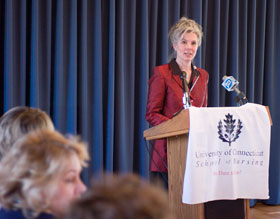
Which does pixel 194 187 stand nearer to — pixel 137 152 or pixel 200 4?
pixel 137 152

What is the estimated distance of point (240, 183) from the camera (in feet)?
6.63

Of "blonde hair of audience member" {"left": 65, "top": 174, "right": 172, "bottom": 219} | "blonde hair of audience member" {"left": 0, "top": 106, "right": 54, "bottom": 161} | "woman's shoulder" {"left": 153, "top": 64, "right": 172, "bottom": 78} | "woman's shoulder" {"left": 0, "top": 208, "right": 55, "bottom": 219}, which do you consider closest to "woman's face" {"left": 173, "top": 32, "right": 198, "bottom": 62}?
"woman's shoulder" {"left": 153, "top": 64, "right": 172, "bottom": 78}

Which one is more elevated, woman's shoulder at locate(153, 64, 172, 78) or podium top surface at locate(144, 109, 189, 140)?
woman's shoulder at locate(153, 64, 172, 78)

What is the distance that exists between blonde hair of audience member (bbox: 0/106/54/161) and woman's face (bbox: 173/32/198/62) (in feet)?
4.12

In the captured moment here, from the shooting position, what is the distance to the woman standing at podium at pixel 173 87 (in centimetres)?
237

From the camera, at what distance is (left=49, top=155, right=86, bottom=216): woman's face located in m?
1.02

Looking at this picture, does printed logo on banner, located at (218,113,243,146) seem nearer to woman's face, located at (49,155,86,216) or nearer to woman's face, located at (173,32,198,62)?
woman's face, located at (173,32,198,62)

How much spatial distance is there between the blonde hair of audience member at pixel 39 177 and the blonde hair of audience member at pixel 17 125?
0.34 m

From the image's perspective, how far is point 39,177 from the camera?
97 centimetres

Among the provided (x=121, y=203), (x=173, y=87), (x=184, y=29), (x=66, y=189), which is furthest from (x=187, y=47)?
(x=121, y=203)

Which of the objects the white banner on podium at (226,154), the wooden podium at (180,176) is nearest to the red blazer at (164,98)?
the wooden podium at (180,176)

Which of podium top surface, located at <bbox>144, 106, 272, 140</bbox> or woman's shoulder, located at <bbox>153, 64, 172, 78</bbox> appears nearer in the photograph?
podium top surface, located at <bbox>144, 106, 272, 140</bbox>

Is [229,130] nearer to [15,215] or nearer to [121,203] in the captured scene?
[15,215]

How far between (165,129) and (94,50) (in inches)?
65.4
